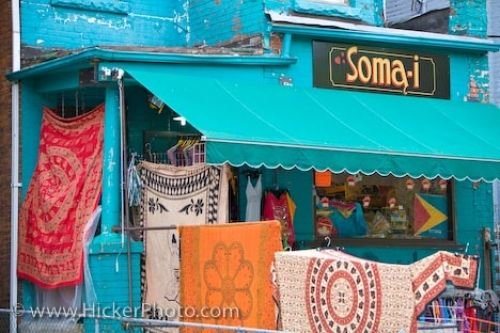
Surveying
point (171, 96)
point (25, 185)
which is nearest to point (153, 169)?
point (171, 96)

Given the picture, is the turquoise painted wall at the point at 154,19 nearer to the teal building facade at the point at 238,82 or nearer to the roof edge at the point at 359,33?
the teal building facade at the point at 238,82

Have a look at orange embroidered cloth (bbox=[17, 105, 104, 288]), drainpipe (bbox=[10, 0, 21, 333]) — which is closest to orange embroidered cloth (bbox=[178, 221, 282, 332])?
orange embroidered cloth (bbox=[17, 105, 104, 288])

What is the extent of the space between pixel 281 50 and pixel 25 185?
12.0 ft

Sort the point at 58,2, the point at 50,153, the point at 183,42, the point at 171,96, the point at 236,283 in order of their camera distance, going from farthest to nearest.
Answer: the point at 183,42
the point at 58,2
the point at 50,153
the point at 171,96
the point at 236,283

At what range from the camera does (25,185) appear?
12.7 metres

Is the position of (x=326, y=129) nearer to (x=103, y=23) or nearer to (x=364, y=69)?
(x=364, y=69)

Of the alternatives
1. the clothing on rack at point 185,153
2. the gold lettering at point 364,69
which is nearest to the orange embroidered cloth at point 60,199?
the clothing on rack at point 185,153

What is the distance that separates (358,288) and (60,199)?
4756mm

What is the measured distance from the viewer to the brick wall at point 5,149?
42.1ft

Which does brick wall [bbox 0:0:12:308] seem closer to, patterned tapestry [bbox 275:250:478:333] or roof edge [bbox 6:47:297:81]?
roof edge [bbox 6:47:297:81]

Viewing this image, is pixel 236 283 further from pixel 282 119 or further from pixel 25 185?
pixel 25 185

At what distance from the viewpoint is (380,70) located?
13359mm

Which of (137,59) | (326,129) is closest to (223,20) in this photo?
(137,59)

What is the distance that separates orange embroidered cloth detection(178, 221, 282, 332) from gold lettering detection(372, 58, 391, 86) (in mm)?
4172
